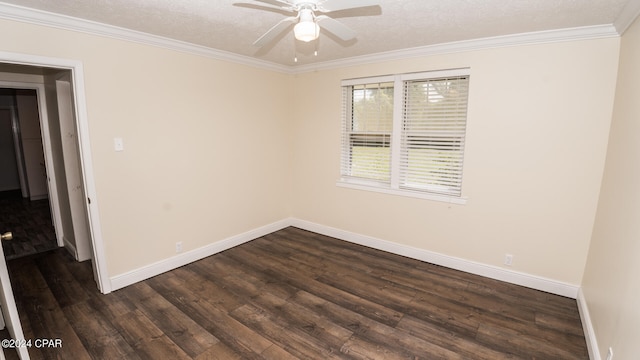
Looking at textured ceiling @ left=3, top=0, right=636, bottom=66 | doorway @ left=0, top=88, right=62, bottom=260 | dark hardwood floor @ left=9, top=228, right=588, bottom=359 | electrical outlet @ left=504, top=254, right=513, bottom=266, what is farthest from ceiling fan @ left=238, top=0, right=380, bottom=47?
doorway @ left=0, top=88, right=62, bottom=260

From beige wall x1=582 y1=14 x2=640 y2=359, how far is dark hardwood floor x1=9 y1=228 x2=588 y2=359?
0.42 metres

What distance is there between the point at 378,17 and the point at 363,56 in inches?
53.2

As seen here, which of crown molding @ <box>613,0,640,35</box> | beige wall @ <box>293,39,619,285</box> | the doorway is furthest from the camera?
the doorway

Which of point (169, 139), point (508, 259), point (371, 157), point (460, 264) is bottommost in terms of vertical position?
point (460, 264)

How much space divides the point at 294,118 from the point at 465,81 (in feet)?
8.26

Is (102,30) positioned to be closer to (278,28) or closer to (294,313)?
(278,28)

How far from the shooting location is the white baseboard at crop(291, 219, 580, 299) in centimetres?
301

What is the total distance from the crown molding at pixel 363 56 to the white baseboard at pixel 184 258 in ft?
7.72

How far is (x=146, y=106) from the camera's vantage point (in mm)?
3150

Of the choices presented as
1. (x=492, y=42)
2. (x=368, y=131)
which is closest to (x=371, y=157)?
(x=368, y=131)

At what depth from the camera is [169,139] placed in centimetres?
339

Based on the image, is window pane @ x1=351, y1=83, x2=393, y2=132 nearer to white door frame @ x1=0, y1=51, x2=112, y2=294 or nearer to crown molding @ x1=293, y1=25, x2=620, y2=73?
Result: crown molding @ x1=293, y1=25, x2=620, y2=73

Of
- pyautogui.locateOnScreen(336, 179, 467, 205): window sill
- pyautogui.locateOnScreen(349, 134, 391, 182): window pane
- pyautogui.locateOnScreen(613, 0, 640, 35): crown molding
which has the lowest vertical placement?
pyautogui.locateOnScreen(336, 179, 467, 205): window sill

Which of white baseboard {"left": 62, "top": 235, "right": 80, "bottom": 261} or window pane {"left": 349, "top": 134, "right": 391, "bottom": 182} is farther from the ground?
window pane {"left": 349, "top": 134, "right": 391, "bottom": 182}
